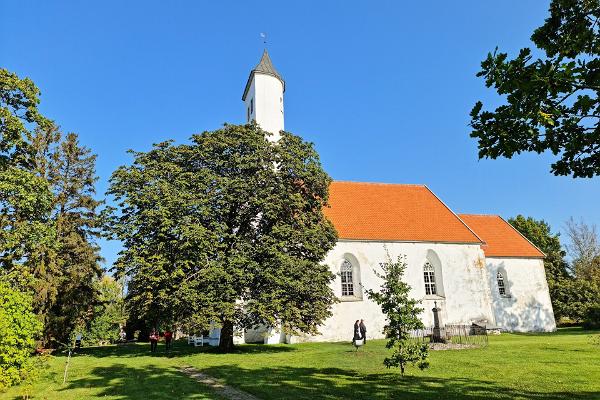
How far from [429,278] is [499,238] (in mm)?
9296

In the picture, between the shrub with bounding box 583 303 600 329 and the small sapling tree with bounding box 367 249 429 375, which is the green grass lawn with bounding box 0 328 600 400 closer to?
the small sapling tree with bounding box 367 249 429 375

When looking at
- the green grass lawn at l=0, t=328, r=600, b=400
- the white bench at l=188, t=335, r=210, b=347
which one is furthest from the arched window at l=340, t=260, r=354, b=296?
the green grass lawn at l=0, t=328, r=600, b=400

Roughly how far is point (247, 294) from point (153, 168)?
27.3 ft

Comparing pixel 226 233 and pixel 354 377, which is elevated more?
pixel 226 233

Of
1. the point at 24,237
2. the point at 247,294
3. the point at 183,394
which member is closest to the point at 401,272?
the point at 183,394

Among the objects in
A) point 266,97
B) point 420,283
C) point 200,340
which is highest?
point 266,97

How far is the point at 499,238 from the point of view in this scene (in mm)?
34938

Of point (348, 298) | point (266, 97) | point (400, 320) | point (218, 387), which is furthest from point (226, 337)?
point (266, 97)

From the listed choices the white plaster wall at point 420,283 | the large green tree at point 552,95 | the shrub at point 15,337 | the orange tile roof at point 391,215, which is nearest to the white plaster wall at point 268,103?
the orange tile roof at point 391,215

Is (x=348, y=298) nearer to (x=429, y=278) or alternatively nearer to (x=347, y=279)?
(x=347, y=279)

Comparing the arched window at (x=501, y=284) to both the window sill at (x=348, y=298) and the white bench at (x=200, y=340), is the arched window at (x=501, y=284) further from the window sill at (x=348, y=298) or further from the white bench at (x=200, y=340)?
the white bench at (x=200, y=340)

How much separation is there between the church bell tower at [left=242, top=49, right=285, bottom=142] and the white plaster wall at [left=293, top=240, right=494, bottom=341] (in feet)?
35.2

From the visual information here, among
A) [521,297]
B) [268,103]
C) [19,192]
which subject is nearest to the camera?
[19,192]

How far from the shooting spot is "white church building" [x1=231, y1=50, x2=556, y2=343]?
91.7ft
